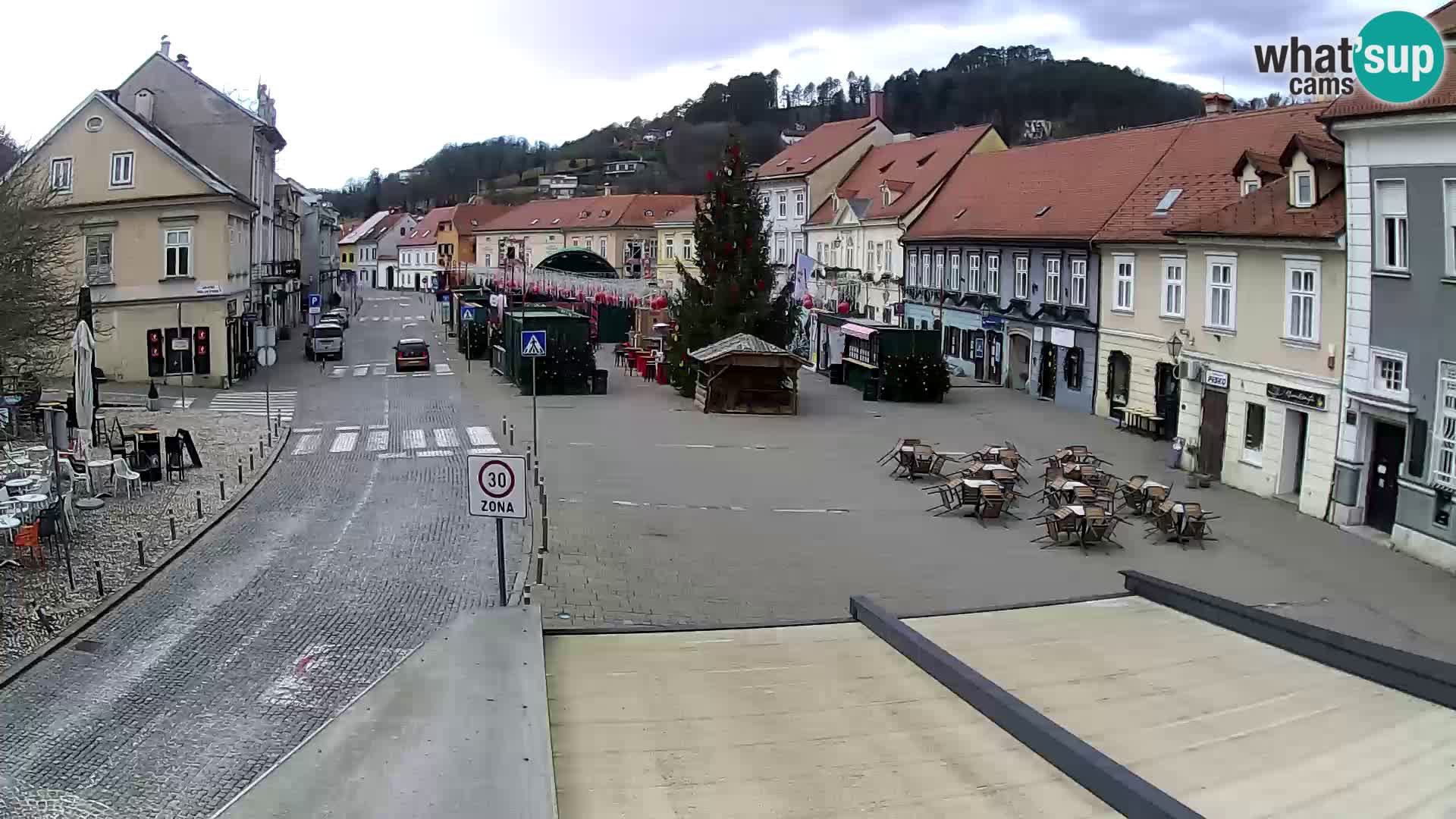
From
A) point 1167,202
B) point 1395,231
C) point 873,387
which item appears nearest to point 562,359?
point 873,387

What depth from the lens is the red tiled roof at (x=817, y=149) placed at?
63.7 metres

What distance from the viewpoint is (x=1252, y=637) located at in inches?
365

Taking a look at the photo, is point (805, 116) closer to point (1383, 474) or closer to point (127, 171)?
point (127, 171)

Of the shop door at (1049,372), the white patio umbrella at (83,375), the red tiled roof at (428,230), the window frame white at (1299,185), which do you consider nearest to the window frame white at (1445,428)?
the window frame white at (1299,185)

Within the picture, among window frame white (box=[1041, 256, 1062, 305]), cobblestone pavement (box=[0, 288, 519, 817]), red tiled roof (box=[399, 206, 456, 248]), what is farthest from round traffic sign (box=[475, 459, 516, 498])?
red tiled roof (box=[399, 206, 456, 248])

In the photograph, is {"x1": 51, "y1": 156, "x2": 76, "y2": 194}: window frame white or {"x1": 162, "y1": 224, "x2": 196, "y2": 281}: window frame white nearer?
{"x1": 51, "y1": 156, "x2": 76, "y2": 194}: window frame white

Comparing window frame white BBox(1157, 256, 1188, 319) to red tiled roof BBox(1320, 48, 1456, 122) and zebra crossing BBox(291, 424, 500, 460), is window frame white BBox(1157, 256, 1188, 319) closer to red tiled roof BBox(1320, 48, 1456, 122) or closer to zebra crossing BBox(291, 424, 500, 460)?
red tiled roof BBox(1320, 48, 1456, 122)

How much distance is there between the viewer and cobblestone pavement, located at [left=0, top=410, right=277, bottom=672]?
14359 millimetres

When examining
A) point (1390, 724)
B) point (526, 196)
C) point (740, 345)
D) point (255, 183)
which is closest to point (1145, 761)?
point (1390, 724)

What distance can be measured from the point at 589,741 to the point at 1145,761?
3.04m

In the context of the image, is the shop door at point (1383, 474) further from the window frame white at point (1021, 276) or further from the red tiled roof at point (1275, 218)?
the window frame white at point (1021, 276)

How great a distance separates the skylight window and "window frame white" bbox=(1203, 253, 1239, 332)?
6900 millimetres

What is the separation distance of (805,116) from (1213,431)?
136230 mm

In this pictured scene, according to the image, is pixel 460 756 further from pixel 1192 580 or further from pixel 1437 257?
pixel 1437 257
